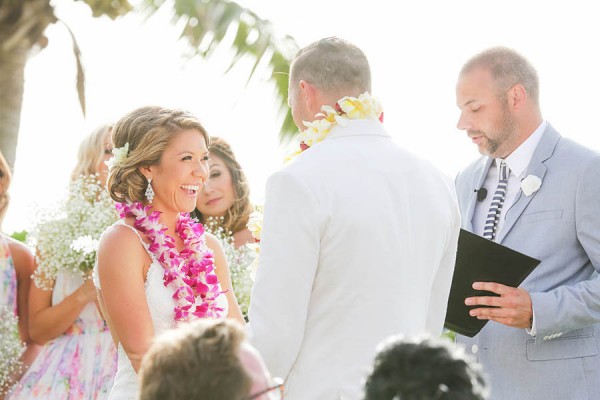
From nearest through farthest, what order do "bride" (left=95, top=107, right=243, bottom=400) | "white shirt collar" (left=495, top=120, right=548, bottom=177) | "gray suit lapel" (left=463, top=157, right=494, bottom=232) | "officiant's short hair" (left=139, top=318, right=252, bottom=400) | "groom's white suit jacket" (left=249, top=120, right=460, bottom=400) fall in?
"officiant's short hair" (left=139, top=318, right=252, bottom=400)
"groom's white suit jacket" (left=249, top=120, right=460, bottom=400)
"bride" (left=95, top=107, right=243, bottom=400)
"white shirt collar" (left=495, top=120, right=548, bottom=177)
"gray suit lapel" (left=463, top=157, right=494, bottom=232)

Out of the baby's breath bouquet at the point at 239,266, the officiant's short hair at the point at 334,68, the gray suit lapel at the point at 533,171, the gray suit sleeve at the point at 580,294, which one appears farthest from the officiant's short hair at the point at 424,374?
the baby's breath bouquet at the point at 239,266

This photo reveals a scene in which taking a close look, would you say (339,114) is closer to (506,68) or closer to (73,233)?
(506,68)

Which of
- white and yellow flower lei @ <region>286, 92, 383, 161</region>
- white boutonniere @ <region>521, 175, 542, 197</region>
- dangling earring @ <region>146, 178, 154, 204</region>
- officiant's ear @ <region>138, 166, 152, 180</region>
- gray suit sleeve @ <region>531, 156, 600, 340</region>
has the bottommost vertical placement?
gray suit sleeve @ <region>531, 156, 600, 340</region>

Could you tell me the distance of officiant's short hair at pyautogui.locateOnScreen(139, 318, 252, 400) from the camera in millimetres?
2102

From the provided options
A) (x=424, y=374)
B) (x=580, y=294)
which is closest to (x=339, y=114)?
(x=580, y=294)

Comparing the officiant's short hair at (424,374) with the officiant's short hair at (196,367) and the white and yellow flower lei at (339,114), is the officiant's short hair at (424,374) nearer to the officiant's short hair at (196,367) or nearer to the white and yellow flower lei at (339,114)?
the officiant's short hair at (196,367)

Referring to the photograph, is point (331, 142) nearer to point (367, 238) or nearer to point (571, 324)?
point (367, 238)

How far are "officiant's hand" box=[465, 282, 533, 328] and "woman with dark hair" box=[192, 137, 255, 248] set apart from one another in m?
2.31

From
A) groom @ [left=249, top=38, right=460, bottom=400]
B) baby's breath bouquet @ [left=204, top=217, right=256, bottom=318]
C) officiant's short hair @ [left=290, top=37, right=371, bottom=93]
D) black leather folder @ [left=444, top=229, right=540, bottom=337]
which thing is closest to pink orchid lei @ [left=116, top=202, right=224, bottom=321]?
groom @ [left=249, top=38, right=460, bottom=400]

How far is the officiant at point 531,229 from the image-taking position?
14.3ft

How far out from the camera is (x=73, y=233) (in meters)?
5.68

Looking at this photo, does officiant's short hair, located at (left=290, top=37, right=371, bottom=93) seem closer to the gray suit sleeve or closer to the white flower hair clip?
the white flower hair clip

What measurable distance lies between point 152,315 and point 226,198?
2.40 meters

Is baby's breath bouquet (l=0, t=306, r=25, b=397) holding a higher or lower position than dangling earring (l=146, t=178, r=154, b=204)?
lower
